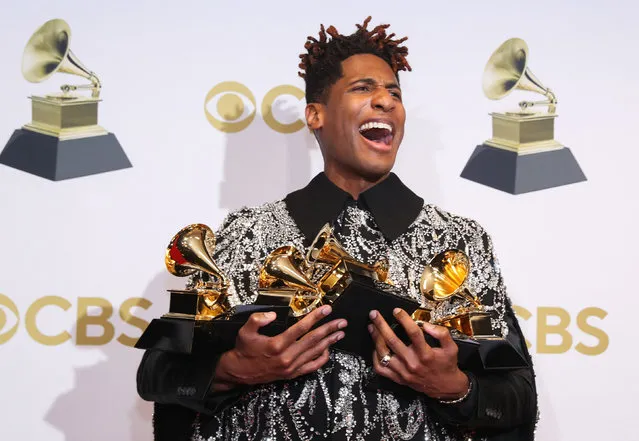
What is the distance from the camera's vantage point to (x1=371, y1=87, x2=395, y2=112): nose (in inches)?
73.4

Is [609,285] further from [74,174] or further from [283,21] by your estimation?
[74,174]

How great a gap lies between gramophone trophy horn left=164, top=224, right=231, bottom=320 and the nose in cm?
46

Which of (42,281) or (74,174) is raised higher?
(74,174)

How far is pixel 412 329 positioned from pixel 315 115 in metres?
0.66

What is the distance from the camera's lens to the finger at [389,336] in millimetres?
1503

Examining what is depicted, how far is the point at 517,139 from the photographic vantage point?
2342 mm

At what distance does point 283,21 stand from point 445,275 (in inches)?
39.1

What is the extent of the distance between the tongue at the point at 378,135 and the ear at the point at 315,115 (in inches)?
4.9

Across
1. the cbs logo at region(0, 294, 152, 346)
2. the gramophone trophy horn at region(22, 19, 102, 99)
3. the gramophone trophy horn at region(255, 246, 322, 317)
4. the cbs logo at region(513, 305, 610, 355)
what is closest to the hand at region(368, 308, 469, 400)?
the gramophone trophy horn at region(255, 246, 322, 317)

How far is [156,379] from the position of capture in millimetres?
1699

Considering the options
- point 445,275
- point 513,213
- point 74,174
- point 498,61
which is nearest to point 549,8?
point 498,61

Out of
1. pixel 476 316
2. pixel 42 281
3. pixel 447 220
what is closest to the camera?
pixel 476 316

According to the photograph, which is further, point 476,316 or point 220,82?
point 220,82

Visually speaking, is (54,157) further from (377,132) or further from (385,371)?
(385,371)
